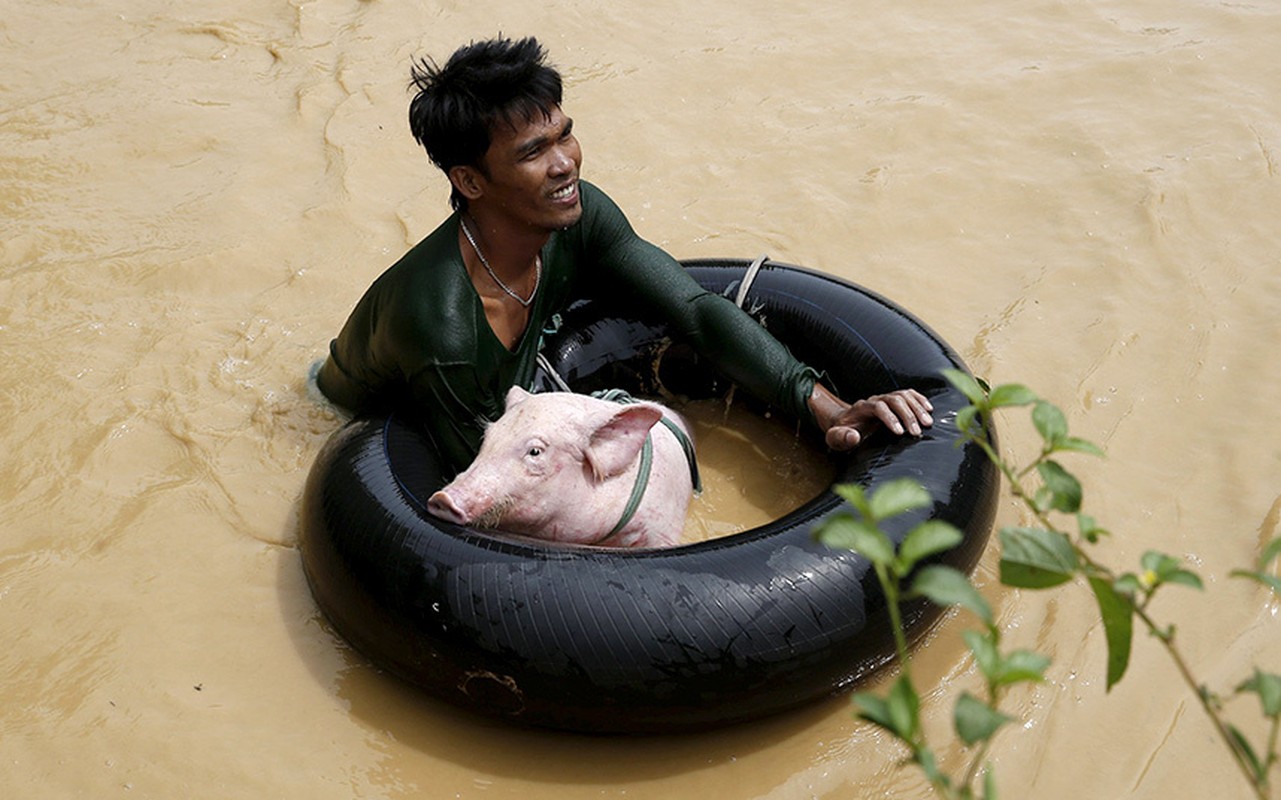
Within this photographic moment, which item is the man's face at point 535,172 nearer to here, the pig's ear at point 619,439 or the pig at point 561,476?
the pig at point 561,476

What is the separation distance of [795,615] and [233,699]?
1727mm

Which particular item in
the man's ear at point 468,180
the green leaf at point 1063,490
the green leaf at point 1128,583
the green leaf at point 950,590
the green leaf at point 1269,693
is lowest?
the man's ear at point 468,180

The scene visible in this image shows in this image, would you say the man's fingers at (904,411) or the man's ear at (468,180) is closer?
the man's fingers at (904,411)

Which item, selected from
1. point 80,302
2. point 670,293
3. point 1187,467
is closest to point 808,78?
point 670,293

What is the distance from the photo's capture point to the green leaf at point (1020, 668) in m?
1.55

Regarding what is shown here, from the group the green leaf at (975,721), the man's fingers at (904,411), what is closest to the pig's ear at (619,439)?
the man's fingers at (904,411)

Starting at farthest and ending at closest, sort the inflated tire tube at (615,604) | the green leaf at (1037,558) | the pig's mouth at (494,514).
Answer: the pig's mouth at (494,514), the inflated tire tube at (615,604), the green leaf at (1037,558)

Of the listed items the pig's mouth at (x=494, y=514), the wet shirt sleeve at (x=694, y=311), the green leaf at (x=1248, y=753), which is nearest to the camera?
the green leaf at (x=1248, y=753)

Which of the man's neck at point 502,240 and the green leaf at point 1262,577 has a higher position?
the green leaf at point 1262,577

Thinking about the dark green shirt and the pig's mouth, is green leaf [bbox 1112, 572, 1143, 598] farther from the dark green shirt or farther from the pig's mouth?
the dark green shirt

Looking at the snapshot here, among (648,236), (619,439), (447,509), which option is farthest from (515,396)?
(648,236)

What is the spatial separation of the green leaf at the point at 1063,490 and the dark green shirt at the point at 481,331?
2563 millimetres

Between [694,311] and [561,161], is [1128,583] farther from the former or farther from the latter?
[694,311]

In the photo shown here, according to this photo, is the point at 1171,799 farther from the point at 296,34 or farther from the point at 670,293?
the point at 296,34
